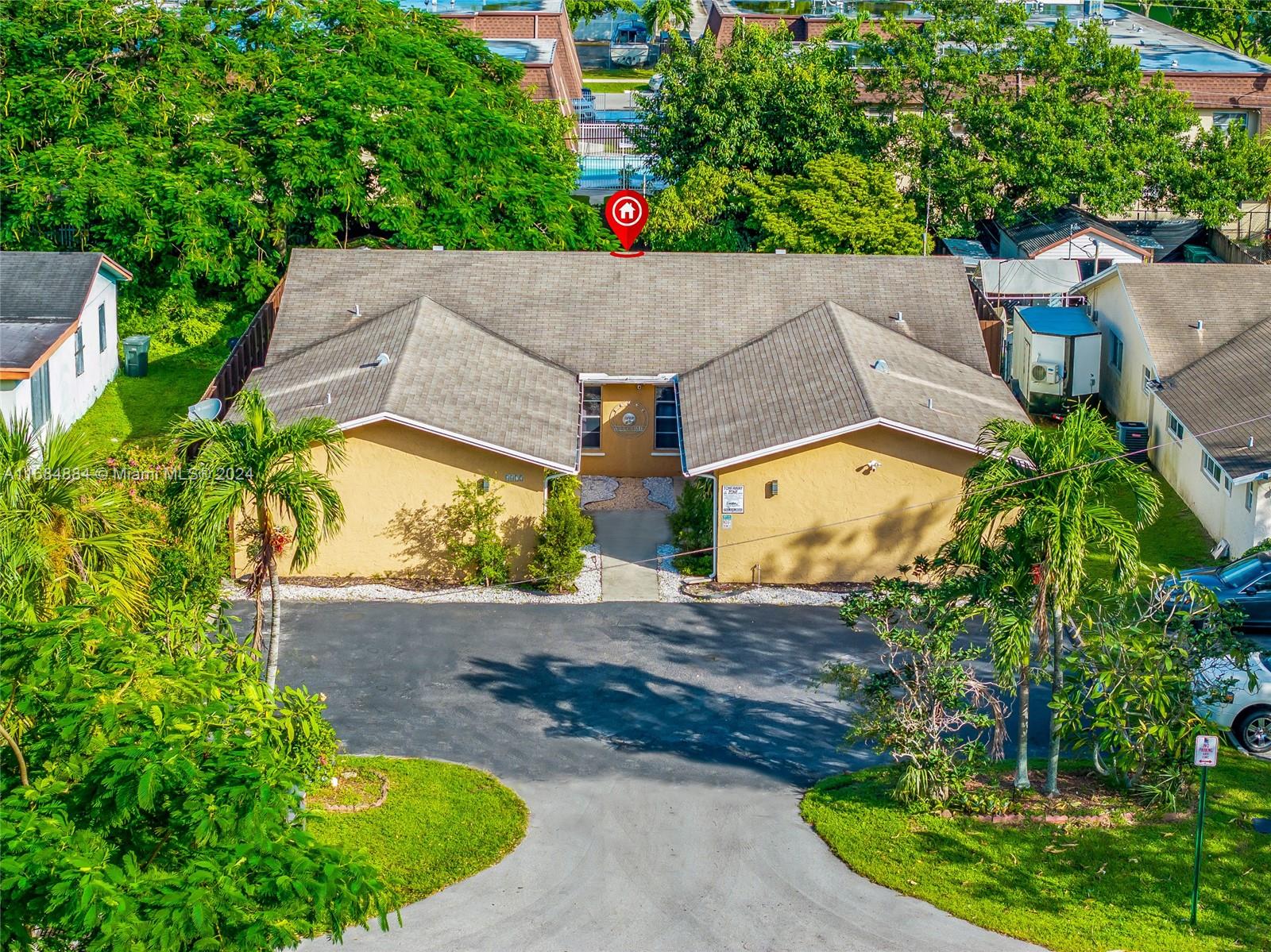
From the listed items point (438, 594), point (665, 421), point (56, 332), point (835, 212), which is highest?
point (835, 212)

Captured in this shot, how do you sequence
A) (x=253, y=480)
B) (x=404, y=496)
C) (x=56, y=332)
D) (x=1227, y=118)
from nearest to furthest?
(x=253, y=480) → (x=404, y=496) → (x=56, y=332) → (x=1227, y=118)

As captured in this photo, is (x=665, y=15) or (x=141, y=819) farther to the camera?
(x=665, y=15)

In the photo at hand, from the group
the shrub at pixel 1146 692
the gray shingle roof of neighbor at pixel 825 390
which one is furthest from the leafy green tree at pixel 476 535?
the shrub at pixel 1146 692

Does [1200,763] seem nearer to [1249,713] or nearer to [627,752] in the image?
[1249,713]

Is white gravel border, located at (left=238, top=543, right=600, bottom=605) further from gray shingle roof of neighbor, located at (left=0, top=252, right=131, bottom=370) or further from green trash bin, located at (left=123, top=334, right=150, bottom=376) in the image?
green trash bin, located at (left=123, top=334, right=150, bottom=376)

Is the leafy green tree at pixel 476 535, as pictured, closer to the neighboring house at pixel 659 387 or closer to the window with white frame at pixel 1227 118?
the neighboring house at pixel 659 387

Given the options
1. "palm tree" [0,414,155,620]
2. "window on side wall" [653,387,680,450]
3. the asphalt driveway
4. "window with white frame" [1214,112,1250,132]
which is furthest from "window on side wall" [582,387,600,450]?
"window with white frame" [1214,112,1250,132]

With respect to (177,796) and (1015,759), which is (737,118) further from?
(177,796)

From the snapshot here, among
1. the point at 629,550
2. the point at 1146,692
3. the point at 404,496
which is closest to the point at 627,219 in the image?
the point at 629,550
